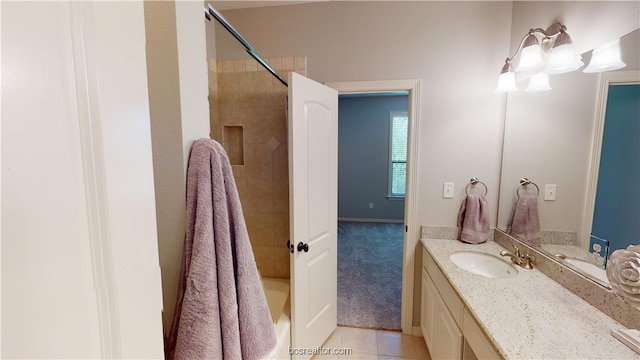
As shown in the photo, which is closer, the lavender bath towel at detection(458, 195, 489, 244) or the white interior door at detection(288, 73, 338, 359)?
the white interior door at detection(288, 73, 338, 359)

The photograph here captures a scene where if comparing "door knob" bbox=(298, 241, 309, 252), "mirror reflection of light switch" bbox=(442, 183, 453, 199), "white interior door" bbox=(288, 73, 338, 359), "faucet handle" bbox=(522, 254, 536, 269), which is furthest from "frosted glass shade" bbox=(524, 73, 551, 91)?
"door knob" bbox=(298, 241, 309, 252)

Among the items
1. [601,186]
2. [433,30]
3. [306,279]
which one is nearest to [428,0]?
[433,30]

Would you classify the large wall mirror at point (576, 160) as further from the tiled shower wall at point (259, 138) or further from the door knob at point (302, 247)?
the tiled shower wall at point (259, 138)

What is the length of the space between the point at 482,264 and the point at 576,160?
0.81 m

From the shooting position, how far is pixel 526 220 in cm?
164

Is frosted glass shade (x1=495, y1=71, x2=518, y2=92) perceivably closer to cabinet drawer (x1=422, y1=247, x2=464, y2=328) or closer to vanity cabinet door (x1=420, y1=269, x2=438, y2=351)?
cabinet drawer (x1=422, y1=247, x2=464, y2=328)

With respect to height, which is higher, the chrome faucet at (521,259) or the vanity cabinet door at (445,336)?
the chrome faucet at (521,259)

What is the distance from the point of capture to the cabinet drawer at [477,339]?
0.97m

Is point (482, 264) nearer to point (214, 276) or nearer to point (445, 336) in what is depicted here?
point (445, 336)

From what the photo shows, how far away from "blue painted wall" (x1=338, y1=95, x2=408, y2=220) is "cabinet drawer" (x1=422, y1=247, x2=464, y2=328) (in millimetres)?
3382

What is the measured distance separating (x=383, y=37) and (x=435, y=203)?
1.33 meters

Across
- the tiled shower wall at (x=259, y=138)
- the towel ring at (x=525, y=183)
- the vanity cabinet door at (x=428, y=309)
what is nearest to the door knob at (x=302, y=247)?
the tiled shower wall at (x=259, y=138)

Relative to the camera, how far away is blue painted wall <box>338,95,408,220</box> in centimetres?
501

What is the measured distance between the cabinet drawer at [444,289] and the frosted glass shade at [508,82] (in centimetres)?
124
